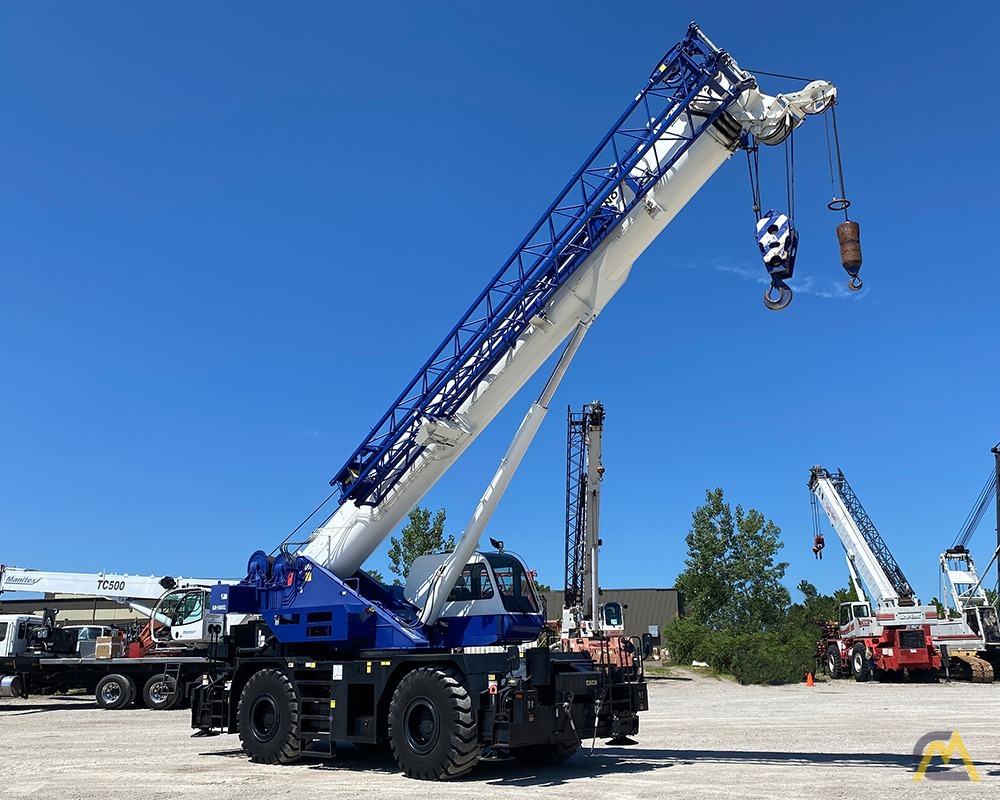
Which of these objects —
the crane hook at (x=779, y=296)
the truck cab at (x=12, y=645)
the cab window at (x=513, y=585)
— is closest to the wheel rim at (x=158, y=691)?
the truck cab at (x=12, y=645)

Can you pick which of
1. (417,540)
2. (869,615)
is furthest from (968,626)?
(417,540)

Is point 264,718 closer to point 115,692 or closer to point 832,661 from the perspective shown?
point 115,692

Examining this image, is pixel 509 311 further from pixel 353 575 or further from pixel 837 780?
pixel 837 780

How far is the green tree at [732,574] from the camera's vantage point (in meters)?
57.3

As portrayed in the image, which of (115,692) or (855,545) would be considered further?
(855,545)

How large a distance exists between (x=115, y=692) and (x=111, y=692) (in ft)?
0.40

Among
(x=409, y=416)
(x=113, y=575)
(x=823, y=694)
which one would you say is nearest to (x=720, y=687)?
(x=823, y=694)

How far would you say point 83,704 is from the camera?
27188 millimetres

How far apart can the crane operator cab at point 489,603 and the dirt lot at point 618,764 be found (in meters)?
1.89

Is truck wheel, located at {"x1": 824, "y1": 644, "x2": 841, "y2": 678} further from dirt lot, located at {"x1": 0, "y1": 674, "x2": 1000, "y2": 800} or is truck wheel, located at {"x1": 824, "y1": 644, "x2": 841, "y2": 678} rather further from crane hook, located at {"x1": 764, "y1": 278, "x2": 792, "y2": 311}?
crane hook, located at {"x1": 764, "y1": 278, "x2": 792, "y2": 311}

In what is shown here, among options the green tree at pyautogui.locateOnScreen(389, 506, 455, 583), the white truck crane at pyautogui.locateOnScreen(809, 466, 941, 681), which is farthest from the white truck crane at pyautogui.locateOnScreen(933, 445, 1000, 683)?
the green tree at pyautogui.locateOnScreen(389, 506, 455, 583)

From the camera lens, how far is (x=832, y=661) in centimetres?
3956

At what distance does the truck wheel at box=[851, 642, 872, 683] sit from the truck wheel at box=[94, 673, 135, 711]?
28.4 meters

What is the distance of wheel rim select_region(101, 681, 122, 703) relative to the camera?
2491cm
